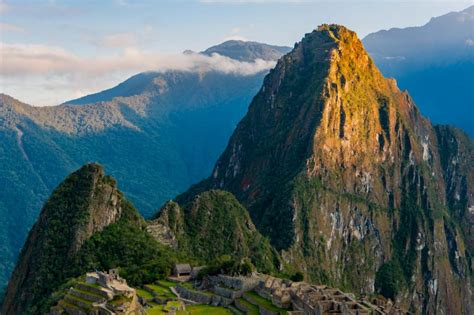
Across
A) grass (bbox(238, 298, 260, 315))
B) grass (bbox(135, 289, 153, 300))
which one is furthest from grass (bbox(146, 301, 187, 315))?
grass (bbox(238, 298, 260, 315))

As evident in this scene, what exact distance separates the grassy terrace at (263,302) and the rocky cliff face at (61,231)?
33863mm

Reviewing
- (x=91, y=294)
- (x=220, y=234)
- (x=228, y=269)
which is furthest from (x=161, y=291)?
(x=220, y=234)

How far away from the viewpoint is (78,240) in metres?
112

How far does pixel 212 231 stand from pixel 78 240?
34080 mm

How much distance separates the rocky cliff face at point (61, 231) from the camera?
108375mm

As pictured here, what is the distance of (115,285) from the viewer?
71.1 metres

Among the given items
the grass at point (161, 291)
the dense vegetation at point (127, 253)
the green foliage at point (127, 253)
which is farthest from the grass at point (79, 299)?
the green foliage at point (127, 253)

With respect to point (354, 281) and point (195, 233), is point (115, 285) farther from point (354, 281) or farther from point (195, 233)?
point (354, 281)

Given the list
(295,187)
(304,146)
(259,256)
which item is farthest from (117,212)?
(304,146)

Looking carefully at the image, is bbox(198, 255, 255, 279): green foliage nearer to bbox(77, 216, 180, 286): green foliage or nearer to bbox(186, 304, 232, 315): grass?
bbox(77, 216, 180, 286): green foliage

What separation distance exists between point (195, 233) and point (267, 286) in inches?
2341

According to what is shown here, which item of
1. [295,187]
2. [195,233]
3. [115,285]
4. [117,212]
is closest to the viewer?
[115,285]

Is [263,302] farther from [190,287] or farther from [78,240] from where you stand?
[78,240]

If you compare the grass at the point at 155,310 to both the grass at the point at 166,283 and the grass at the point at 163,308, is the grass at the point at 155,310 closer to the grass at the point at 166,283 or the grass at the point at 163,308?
the grass at the point at 163,308
